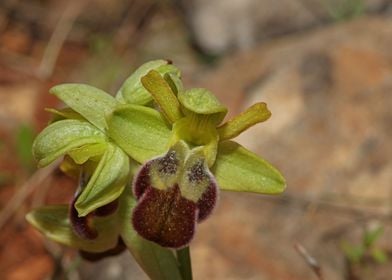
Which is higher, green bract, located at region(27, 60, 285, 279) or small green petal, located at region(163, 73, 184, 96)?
small green petal, located at region(163, 73, 184, 96)

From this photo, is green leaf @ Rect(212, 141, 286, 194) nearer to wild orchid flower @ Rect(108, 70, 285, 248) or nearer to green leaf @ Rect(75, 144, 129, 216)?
wild orchid flower @ Rect(108, 70, 285, 248)

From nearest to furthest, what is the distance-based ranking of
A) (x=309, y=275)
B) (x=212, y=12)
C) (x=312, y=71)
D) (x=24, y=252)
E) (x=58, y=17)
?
(x=309, y=275) < (x=312, y=71) < (x=24, y=252) < (x=212, y=12) < (x=58, y=17)

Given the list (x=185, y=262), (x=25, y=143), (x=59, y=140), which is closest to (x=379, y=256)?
(x=185, y=262)

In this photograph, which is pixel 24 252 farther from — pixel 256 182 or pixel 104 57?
pixel 256 182

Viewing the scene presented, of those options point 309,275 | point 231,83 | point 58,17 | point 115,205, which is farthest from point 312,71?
point 58,17

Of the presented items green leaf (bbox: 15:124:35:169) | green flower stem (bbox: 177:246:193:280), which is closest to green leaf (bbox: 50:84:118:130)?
green flower stem (bbox: 177:246:193:280)

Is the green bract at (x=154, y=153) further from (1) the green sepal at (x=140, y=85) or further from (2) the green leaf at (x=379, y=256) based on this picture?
(2) the green leaf at (x=379, y=256)
